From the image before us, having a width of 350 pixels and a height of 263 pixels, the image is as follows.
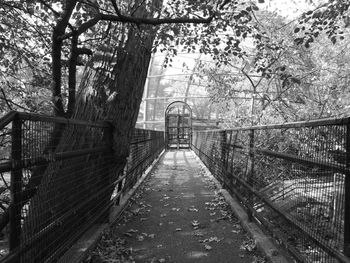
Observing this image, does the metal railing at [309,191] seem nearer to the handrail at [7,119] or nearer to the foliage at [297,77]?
the handrail at [7,119]

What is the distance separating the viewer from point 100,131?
15.3 ft

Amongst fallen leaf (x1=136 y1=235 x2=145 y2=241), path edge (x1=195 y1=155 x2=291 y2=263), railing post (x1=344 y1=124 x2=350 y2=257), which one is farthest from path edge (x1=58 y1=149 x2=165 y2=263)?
railing post (x1=344 y1=124 x2=350 y2=257)

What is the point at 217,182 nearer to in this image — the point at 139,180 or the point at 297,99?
the point at 139,180

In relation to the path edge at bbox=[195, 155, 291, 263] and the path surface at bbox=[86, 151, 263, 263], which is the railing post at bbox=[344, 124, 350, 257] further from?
the path surface at bbox=[86, 151, 263, 263]

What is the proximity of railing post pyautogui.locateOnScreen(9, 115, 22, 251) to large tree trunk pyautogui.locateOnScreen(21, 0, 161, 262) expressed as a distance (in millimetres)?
756

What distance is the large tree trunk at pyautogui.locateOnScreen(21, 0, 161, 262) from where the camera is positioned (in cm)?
355

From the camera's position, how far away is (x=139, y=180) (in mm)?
9273

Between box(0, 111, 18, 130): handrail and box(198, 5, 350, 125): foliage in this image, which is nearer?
box(0, 111, 18, 130): handrail

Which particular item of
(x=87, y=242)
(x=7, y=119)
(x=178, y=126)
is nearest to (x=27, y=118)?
(x=7, y=119)

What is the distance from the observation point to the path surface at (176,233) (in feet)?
13.9

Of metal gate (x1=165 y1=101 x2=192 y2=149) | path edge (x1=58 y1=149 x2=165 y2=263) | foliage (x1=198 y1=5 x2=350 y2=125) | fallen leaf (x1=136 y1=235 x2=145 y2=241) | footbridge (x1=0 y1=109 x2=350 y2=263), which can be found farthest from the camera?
metal gate (x1=165 y1=101 x2=192 y2=149)

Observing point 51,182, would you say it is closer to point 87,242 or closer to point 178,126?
point 87,242

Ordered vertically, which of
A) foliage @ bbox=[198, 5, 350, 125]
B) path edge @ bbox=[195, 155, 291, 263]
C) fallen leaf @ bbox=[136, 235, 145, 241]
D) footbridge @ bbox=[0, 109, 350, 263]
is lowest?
fallen leaf @ bbox=[136, 235, 145, 241]

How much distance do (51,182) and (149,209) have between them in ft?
11.3
